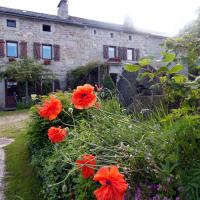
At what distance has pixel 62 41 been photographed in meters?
22.2

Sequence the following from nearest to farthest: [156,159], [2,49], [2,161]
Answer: [156,159], [2,161], [2,49]

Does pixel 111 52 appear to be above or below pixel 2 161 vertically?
above

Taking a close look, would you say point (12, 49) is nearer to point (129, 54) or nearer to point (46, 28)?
point (46, 28)

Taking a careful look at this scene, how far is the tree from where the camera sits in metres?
18.5

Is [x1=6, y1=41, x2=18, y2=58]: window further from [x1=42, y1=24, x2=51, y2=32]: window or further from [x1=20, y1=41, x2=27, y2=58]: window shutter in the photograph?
[x1=42, y1=24, x2=51, y2=32]: window

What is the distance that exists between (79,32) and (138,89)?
681 inches

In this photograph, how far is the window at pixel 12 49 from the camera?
19.9 meters

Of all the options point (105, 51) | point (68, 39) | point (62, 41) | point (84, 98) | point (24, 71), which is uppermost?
point (68, 39)

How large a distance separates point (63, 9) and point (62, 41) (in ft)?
10.8

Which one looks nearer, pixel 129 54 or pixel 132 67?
pixel 132 67

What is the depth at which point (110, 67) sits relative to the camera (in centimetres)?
2017

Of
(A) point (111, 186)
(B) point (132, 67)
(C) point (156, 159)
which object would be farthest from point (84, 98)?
(A) point (111, 186)

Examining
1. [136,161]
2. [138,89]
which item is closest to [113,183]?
[136,161]

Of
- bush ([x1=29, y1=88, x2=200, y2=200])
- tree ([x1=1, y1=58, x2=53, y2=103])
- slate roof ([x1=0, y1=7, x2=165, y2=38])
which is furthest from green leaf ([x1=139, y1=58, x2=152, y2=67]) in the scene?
slate roof ([x1=0, y1=7, x2=165, y2=38])
